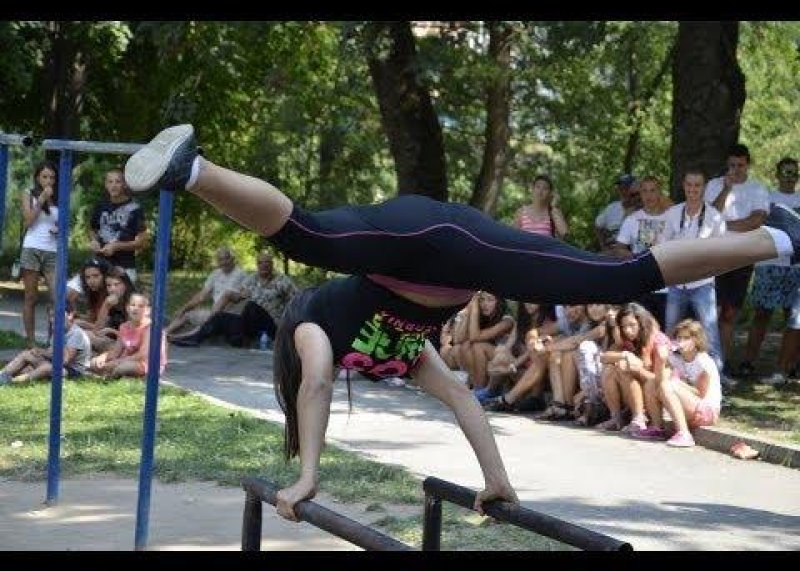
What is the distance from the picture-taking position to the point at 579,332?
11359 mm

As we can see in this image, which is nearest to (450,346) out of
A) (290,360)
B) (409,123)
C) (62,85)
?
(409,123)

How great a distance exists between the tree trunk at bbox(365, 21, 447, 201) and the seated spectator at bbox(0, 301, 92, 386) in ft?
18.2

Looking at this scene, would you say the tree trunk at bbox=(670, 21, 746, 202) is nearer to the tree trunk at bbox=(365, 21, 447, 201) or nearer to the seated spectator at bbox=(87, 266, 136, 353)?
the tree trunk at bbox=(365, 21, 447, 201)

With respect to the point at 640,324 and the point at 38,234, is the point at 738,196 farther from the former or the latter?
the point at 38,234

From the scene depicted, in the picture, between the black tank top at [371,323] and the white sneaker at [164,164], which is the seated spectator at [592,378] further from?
the white sneaker at [164,164]

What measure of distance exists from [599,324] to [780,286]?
1981 mm

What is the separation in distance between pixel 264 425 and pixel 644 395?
268 cm

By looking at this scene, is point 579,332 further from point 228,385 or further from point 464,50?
point 464,50

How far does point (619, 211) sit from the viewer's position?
13266 millimetres

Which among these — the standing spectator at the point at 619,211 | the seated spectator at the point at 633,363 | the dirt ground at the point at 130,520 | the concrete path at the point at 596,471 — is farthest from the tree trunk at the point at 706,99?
the dirt ground at the point at 130,520

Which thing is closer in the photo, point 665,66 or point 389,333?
point 389,333

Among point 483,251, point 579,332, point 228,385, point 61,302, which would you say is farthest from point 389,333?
point 228,385

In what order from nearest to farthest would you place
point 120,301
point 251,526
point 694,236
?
1. point 251,526
2. point 694,236
3. point 120,301

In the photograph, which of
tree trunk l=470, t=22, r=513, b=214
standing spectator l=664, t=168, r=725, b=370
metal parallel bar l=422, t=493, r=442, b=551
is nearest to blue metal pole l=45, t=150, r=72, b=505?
metal parallel bar l=422, t=493, r=442, b=551
